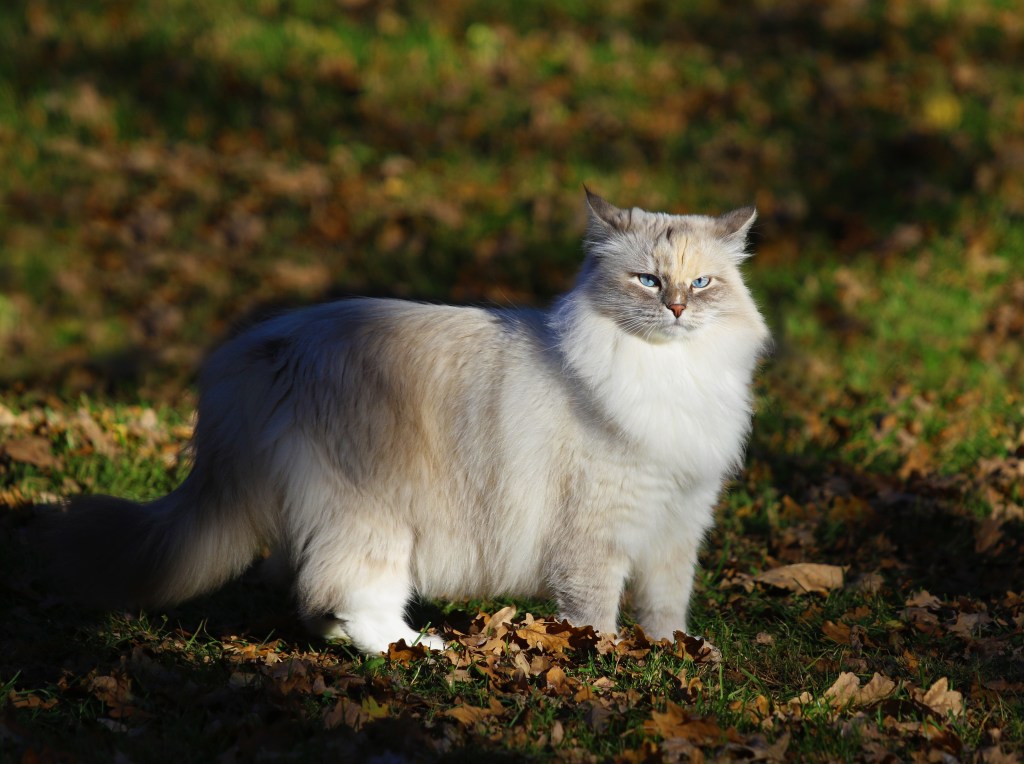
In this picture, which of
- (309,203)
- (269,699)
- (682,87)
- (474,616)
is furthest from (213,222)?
(269,699)

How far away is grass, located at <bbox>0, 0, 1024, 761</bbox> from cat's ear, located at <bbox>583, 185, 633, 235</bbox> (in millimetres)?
1272

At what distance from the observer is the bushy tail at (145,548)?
13.5ft

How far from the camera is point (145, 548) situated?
13.5ft

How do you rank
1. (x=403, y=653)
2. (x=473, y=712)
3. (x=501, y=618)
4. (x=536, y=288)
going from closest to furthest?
(x=473, y=712) < (x=403, y=653) < (x=501, y=618) < (x=536, y=288)

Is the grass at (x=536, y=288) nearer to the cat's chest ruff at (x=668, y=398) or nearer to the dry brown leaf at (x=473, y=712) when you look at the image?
the dry brown leaf at (x=473, y=712)

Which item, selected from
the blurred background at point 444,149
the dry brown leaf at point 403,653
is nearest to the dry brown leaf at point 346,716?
the dry brown leaf at point 403,653

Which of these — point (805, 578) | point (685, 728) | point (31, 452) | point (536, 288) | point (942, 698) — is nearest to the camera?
point (685, 728)

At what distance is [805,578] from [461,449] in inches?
69.0

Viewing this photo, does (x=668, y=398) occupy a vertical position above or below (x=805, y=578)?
above

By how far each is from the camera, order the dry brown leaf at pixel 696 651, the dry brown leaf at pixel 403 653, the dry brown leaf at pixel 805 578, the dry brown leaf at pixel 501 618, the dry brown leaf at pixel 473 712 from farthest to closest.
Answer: the dry brown leaf at pixel 805 578 < the dry brown leaf at pixel 501 618 < the dry brown leaf at pixel 696 651 < the dry brown leaf at pixel 403 653 < the dry brown leaf at pixel 473 712

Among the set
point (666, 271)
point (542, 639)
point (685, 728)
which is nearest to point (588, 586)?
point (542, 639)

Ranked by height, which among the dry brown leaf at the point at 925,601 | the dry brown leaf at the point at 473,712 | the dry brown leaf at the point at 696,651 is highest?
the dry brown leaf at the point at 925,601

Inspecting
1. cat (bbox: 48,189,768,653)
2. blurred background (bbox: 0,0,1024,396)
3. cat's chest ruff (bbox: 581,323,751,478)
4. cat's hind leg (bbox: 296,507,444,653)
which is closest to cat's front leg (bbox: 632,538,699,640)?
cat (bbox: 48,189,768,653)

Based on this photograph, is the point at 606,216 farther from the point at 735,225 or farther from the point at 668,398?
the point at 668,398
